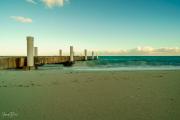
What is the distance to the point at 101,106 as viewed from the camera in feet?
18.7

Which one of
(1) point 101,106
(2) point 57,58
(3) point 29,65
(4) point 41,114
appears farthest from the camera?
(2) point 57,58

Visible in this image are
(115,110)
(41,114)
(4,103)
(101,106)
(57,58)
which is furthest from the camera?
(57,58)

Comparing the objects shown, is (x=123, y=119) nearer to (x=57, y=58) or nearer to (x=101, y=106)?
(x=101, y=106)

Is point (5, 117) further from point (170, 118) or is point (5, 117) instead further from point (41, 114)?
point (170, 118)

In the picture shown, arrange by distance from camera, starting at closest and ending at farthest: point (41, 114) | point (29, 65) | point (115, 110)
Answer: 1. point (41, 114)
2. point (115, 110)
3. point (29, 65)

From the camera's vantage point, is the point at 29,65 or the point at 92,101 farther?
the point at 29,65

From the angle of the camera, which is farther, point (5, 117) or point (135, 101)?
point (135, 101)

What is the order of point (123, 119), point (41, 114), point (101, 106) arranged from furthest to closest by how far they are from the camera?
1. point (101, 106)
2. point (41, 114)
3. point (123, 119)

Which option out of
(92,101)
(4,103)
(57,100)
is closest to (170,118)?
(92,101)

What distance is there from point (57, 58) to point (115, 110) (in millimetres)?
35829

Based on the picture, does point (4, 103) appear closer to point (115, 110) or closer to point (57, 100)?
point (57, 100)

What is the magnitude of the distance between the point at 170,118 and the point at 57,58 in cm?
3659

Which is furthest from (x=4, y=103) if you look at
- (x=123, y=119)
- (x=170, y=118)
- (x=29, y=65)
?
(x=29, y=65)

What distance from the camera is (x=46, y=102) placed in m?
6.18
